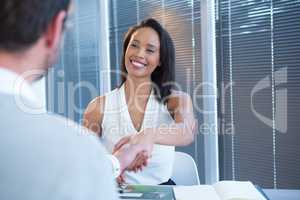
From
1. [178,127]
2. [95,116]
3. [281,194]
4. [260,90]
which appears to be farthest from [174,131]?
Answer: [260,90]

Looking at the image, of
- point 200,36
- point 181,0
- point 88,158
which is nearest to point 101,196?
point 88,158

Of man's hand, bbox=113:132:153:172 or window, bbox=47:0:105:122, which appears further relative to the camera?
window, bbox=47:0:105:122

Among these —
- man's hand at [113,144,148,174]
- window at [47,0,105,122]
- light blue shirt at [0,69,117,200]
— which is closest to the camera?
light blue shirt at [0,69,117,200]

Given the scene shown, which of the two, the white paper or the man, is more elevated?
the man

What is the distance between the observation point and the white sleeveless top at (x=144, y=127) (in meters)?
1.73

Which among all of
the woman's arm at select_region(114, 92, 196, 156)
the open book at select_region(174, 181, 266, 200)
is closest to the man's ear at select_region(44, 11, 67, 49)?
the open book at select_region(174, 181, 266, 200)

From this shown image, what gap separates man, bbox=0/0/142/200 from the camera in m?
0.40

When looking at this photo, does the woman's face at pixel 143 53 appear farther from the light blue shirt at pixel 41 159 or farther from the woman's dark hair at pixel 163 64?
the light blue shirt at pixel 41 159

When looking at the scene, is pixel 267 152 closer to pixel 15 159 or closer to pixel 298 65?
pixel 298 65

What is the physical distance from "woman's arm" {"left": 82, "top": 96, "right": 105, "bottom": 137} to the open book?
79cm

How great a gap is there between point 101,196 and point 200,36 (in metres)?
2.23

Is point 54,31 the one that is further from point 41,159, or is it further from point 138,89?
point 138,89

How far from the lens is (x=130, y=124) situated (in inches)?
71.6

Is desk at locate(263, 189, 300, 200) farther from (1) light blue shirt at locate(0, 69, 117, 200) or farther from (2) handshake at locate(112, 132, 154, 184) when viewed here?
(1) light blue shirt at locate(0, 69, 117, 200)
